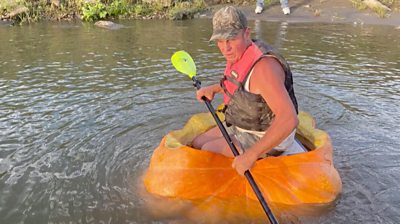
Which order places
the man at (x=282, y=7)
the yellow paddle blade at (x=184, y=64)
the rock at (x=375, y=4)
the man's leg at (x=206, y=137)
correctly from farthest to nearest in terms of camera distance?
the man at (x=282, y=7)
the rock at (x=375, y=4)
the yellow paddle blade at (x=184, y=64)
the man's leg at (x=206, y=137)

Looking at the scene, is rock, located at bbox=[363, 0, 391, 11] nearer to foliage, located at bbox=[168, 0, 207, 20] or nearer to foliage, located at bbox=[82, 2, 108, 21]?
foliage, located at bbox=[168, 0, 207, 20]

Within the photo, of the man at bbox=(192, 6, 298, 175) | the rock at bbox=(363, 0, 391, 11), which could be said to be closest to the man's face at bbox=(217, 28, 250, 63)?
the man at bbox=(192, 6, 298, 175)

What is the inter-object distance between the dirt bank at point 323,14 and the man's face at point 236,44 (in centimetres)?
1083

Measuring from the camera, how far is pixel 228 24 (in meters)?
3.07

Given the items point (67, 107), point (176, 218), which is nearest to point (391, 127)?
point (176, 218)

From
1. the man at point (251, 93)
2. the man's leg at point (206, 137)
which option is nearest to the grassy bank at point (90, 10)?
the man's leg at point (206, 137)

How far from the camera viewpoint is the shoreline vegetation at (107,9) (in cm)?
1334

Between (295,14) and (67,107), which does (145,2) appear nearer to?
(295,14)

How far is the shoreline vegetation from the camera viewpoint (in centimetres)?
1334

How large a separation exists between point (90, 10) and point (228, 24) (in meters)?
11.3

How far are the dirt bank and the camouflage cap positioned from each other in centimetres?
1097

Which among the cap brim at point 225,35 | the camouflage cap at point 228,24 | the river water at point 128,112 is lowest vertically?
the river water at point 128,112

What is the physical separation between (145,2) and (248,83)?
478 inches

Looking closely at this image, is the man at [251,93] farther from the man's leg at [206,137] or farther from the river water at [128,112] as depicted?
the river water at [128,112]
